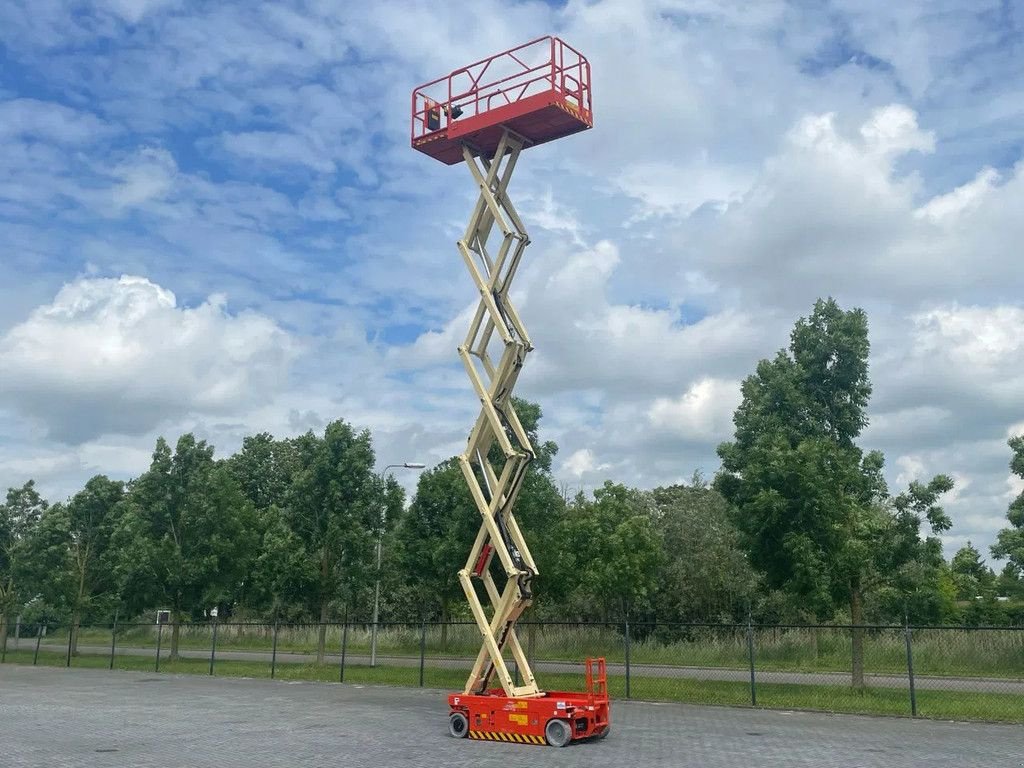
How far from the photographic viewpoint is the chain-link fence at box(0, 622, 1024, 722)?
20641 millimetres

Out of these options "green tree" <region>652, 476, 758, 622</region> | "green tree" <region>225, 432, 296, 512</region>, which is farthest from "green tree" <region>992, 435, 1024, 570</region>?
"green tree" <region>225, 432, 296, 512</region>

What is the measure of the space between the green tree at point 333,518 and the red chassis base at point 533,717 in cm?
1446

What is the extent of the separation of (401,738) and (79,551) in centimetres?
3063

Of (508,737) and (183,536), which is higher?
(183,536)

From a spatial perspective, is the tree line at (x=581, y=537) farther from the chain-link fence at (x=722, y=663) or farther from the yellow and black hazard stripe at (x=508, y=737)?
the yellow and black hazard stripe at (x=508, y=737)

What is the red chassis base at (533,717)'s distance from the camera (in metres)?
14.7

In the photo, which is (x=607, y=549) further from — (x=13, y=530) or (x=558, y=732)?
(x=13, y=530)

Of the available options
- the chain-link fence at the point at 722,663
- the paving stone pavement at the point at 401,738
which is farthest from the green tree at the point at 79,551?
the paving stone pavement at the point at 401,738

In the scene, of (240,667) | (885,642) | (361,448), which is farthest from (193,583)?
(885,642)

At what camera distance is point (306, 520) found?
99.2 feet

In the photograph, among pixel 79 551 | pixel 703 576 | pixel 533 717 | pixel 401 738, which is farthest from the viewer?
pixel 703 576

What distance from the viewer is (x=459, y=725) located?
622 inches

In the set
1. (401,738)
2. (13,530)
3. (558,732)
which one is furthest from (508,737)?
(13,530)

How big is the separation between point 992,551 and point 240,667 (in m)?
25.7
